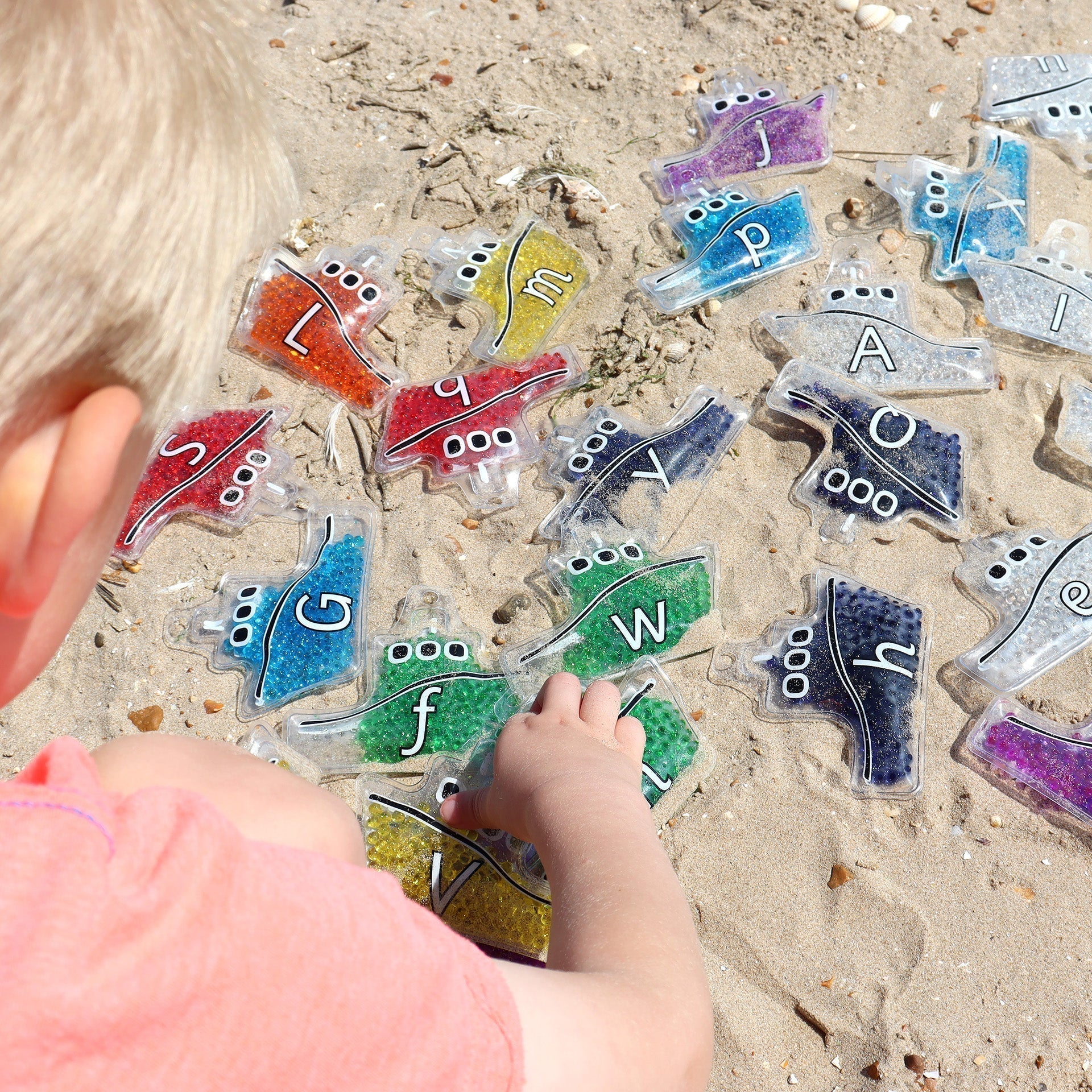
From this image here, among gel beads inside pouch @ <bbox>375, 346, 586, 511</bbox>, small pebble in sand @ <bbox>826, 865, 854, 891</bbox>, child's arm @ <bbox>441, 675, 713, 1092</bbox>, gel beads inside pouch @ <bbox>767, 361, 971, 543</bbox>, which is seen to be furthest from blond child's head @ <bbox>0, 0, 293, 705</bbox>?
gel beads inside pouch @ <bbox>767, 361, 971, 543</bbox>

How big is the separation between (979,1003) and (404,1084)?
3.60ft

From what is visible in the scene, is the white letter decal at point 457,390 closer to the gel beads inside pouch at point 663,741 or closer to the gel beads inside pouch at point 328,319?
the gel beads inside pouch at point 328,319

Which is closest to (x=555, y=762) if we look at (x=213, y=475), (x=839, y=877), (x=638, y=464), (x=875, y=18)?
(x=839, y=877)

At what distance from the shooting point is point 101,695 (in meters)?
Answer: 1.96

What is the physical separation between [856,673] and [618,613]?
1.59ft

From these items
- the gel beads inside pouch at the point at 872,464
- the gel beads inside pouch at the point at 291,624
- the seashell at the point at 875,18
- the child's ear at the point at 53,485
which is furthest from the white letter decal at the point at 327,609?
the seashell at the point at 875,18

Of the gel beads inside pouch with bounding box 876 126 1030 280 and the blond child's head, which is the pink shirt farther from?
the gel beads inside pouch with bounding box 876 126 1030 280

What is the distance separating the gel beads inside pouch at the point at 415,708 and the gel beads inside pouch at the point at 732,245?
3.35 ft

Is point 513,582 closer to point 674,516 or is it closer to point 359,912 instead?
point 674,516

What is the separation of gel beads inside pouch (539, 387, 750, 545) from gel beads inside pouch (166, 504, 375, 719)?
442 mm

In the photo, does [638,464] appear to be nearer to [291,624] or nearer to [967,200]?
[291,624]

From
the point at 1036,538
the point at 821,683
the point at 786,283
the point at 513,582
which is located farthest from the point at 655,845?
the point at 786,283

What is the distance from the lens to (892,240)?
8.15 feet

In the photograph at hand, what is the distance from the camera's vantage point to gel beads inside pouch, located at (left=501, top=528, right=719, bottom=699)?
1.94 m
